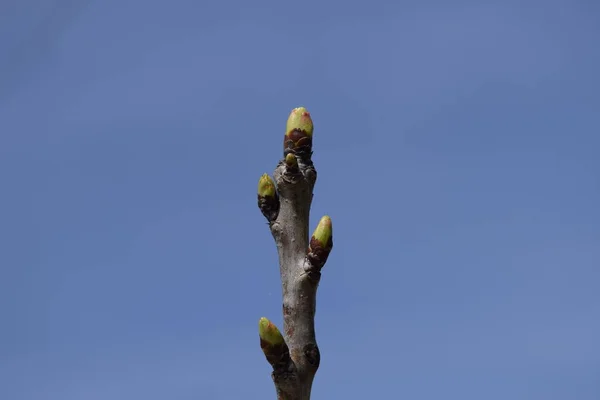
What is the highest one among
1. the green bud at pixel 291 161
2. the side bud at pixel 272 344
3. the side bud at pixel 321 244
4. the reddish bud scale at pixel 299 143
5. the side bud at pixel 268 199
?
the reddish bud scale at pixel 299 143

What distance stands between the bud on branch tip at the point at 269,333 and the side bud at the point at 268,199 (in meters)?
0.81

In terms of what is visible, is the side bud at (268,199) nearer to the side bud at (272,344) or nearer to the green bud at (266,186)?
the green bud at (266,186)

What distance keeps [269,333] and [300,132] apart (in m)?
1.31

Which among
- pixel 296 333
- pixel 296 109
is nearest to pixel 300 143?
pixel 296 109

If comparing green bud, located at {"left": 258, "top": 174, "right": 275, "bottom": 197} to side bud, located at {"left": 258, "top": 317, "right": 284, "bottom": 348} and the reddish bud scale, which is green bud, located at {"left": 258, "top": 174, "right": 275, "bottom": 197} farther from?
side bud, located at {"left": 258, "top": 317, "right": 284, "bottom": 348}

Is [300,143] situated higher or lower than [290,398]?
higher

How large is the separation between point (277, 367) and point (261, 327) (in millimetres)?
257

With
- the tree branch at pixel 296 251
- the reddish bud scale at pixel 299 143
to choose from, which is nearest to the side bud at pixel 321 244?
the tree branch at pixel 296 251

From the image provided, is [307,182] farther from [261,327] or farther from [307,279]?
[261,327]

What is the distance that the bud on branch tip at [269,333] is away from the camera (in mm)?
5586

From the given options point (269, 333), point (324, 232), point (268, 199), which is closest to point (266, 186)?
point (268, 199)

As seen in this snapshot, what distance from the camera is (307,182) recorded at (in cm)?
618

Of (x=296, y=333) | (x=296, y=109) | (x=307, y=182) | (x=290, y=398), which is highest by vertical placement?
(x=296, y=109)

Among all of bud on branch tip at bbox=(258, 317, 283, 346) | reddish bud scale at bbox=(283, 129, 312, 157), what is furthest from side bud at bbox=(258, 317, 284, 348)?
reddish bud scale at bbox=(283, 129, 312, 157)
